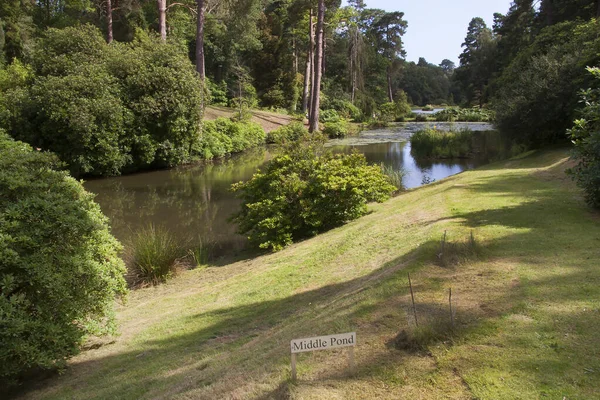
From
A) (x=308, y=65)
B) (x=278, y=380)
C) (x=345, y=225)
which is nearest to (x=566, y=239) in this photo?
(x=278, y=380)

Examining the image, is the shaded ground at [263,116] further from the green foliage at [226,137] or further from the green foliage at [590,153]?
the green foliage at [590,153]

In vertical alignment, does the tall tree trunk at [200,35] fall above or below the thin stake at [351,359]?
above

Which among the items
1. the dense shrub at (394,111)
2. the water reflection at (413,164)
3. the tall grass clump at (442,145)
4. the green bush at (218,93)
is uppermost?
the green bush at (218,93)

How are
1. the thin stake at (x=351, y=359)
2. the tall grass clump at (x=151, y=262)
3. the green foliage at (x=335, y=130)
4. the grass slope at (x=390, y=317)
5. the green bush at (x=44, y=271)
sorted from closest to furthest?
1. the grass slope at (x=390, y=317)
2. the thin stake at (x=351, y=359)
3. the green bush at (x=44, y=271)
4. the tall grass clump at (x=151, y=262)
5. the green foliage at (x=335, y=130)

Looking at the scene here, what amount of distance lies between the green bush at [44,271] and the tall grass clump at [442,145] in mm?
21170

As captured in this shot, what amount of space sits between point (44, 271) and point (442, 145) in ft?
74.9

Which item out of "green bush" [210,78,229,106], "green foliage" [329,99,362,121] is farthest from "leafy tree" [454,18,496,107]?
"green bush" [210,78,229,106]

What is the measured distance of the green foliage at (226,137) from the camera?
92.1 ft

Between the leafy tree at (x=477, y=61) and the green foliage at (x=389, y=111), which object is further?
the leafy tree at (x=477, y=61)

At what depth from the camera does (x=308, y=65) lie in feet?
147

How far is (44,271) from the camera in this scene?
530 centimetres

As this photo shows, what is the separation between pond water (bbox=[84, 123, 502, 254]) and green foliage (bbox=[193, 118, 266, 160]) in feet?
3.71

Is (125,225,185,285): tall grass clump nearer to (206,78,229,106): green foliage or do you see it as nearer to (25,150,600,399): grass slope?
(25,150,600,399): grass slope

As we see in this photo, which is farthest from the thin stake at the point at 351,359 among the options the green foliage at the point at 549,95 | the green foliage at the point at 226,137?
the green foliage at the point at 226,137
